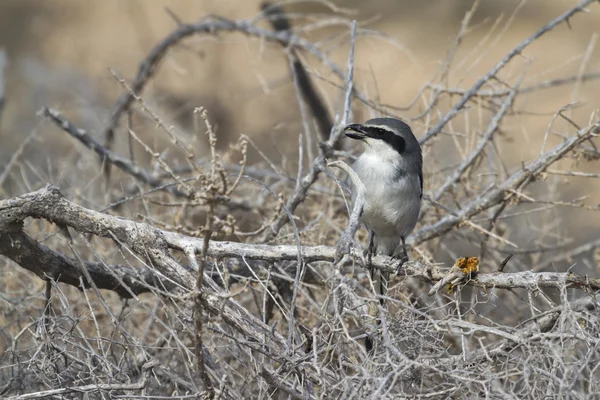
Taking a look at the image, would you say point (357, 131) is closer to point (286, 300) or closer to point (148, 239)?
point (286, 300)

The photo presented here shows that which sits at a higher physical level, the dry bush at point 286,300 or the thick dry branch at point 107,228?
the thick dry branch at point 107,228

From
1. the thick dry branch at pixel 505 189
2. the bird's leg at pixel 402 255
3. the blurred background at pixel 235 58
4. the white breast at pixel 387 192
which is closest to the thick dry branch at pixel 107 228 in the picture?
the bird's leg at pixel 402 255

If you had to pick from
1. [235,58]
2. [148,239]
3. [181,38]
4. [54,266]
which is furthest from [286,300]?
[235,58]

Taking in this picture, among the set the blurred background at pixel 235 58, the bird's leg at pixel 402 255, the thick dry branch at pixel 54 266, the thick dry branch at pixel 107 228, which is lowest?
the blurred background at pixel 235 58

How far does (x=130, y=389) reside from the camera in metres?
3.22

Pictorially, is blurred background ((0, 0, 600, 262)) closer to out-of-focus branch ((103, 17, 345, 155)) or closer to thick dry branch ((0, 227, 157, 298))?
out-of-focus branch ((103, 17, 345, 155))

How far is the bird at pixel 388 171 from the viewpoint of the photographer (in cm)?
432

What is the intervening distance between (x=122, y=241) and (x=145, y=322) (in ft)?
4.64

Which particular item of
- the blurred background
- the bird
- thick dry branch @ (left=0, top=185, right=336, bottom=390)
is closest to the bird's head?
the bird

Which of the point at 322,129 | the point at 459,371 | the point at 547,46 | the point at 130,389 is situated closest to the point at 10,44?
the point at 322,129

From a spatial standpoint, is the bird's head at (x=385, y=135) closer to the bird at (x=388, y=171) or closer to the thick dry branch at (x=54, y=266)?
the bird at (x=388, y=171)

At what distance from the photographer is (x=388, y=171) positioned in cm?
433

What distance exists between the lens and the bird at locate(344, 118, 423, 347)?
4324mm

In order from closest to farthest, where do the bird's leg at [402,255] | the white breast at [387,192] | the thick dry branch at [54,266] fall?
1. the thick dry branch at [54,266]
2. the bird's leg at [402,255]
3. the white breast at [387,192]
